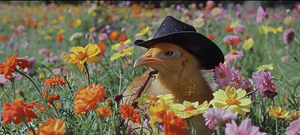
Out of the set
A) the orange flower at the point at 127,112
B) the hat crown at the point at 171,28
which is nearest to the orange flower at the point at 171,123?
the orange flower at the point at 127,112

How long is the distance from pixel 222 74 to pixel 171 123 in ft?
1.90

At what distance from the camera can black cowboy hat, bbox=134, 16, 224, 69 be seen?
3.76 ft

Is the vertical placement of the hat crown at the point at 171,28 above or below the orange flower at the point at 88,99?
above

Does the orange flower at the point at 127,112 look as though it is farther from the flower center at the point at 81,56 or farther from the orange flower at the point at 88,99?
the flower center at the point at 81,56

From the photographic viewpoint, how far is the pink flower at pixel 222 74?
3.99ft

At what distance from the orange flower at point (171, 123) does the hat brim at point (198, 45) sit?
0.46m

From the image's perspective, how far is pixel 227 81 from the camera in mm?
1216

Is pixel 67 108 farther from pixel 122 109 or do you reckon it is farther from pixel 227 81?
pixel 227 81

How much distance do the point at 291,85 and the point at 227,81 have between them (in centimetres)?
121

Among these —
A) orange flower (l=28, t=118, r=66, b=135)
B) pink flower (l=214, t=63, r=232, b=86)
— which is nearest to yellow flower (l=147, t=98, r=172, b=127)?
orange flower (l=28, t=118, r=66, b=135)

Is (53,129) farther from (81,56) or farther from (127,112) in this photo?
(81,56)

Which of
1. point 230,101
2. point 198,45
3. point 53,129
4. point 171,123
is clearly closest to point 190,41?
point 198,45

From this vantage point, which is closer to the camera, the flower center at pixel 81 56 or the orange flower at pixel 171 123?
the orange flower at pixel 171 123

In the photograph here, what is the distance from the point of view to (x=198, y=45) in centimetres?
118
